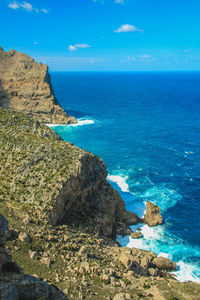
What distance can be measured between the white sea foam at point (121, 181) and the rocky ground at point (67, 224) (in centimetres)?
1625

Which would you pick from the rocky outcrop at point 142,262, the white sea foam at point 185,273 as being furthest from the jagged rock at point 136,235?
the white sea foam at point 185,273

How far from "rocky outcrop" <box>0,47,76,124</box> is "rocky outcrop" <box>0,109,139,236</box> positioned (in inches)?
3506

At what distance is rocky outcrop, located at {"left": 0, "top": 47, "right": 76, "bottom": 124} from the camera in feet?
470

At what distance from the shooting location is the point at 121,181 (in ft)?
263

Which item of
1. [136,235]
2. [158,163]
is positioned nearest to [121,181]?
[158,163]

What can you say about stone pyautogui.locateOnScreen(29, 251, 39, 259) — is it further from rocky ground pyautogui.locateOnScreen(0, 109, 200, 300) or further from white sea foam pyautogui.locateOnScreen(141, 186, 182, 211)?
white sea foam pyautogui.locateOnScreen(141, 186, 182, 211)

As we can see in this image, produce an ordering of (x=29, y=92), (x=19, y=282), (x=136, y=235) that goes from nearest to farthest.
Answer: (x=19, y=282)
(x=136, y=235)
(x=29, y=92)

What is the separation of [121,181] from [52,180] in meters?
39.5

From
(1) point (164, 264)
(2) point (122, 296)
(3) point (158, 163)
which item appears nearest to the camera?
(2) point (122, 296)

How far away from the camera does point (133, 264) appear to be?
38812 mm

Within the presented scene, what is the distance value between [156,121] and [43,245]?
129663 millimetres

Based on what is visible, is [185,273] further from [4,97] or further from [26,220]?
[4,97]

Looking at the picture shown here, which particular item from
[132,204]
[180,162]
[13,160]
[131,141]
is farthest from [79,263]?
[131,141]

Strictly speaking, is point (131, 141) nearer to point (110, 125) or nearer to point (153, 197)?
point (110, 125)
